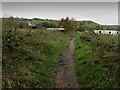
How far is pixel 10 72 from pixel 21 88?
7.41 ft

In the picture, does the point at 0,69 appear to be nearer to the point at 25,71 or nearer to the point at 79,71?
the point at 25,71

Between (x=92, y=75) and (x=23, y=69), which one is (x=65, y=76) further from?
(x=23, y=69)

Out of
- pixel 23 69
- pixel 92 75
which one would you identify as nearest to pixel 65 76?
pixel 92 75

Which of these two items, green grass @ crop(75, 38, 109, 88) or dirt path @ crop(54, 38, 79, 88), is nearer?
green grass @ crop(75, 38, 109, 88)

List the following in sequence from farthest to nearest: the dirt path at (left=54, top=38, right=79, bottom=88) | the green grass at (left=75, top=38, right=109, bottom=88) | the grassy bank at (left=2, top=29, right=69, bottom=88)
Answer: the dirt path at (left=54, top=38, right=79, bottom=88)
the green grass at (left=75, top=38, right=109, bottom=88)
the grassy bank at (left=2, top=29, right=69, bottom=88)

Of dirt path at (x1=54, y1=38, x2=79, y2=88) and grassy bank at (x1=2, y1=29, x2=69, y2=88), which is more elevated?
grassy bank at (x1=2, y1=29, x2=69, y2=88)

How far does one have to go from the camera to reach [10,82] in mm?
11547

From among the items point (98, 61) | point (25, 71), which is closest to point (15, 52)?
point (25, 71)

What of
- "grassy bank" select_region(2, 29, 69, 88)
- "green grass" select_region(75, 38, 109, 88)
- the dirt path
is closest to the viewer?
"grassy bank" select_region(2, 29, 69, 88)

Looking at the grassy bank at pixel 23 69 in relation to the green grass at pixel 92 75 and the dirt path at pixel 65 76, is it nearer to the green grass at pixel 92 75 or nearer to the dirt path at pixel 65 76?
the dirt path at pixel 65 76

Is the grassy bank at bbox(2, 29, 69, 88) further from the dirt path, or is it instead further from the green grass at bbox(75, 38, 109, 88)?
the green grass at bbox(75, 38, 109, 88)

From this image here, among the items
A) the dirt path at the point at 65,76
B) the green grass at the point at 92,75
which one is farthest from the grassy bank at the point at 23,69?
the green grass at the point at 92,75

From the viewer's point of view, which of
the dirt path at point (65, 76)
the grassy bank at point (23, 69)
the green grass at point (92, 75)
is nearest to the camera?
the grassy bank at point (23, 69)

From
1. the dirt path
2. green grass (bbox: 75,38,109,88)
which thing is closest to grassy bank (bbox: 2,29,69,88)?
the dirt path
